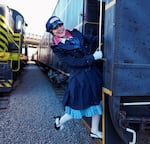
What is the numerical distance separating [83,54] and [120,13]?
69 centimetres

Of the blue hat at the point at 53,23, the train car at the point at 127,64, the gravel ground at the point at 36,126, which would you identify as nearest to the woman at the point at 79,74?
the blue hat at the point at 53,23

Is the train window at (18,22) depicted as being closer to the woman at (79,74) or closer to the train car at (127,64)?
the woman at (79,74)

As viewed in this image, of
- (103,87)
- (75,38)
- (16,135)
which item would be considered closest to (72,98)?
(103,87)

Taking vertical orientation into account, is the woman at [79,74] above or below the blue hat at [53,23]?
below

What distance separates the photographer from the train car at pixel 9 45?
616 cm

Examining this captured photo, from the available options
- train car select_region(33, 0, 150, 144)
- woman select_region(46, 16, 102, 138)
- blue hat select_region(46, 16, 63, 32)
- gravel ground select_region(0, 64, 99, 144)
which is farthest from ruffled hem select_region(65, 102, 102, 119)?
blue hat select_region(46, 16, 63, 32)

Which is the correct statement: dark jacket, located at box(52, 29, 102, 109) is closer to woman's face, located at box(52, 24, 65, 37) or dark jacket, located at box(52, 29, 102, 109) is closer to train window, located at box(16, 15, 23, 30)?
woman's face, located at box(52, 24, 65, 37)

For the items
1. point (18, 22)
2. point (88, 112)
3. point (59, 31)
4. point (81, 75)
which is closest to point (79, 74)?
point (81, 75)

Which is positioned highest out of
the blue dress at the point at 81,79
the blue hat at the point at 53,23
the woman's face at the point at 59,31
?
the blue hat at the point at 53,23

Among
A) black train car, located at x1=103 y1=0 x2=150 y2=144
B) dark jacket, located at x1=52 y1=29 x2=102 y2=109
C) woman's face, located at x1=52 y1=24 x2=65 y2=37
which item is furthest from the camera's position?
woman's face, located at x1=52 y1=24 x2=65 y2=37

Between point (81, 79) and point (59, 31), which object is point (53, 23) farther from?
point (81, 79)

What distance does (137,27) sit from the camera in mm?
2082

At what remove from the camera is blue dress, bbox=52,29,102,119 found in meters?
2.50

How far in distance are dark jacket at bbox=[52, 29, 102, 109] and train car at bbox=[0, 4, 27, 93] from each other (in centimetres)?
391
